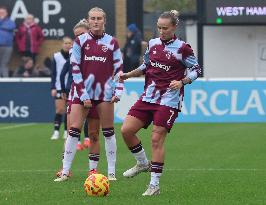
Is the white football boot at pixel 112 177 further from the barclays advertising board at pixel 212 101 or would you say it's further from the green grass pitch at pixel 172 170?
the barclays advertising board at pixel 212 101

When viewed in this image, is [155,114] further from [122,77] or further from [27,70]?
[27,70]

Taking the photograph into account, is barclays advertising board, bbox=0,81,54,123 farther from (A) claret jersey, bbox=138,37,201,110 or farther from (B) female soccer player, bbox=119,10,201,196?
(A) claret jersey, bbox=138,37,201,110

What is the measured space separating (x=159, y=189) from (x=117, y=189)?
0.60m

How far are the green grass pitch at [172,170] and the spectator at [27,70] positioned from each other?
6767 mm

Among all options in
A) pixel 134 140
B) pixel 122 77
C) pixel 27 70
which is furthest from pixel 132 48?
pixel 122 77

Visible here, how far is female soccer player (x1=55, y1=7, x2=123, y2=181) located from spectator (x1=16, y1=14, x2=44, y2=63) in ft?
54.0

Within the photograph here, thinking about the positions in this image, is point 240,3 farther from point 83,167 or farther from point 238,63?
point 83,167

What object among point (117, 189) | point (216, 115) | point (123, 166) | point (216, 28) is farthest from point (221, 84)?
point (117, 189)

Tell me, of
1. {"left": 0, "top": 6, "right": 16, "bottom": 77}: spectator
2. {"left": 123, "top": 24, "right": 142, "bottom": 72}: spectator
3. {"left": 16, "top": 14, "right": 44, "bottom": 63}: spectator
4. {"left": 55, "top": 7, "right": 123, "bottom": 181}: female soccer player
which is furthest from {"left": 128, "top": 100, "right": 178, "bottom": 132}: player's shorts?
{"left": 16, "top": 14, "right": 44, "bottom": 63}: spectator

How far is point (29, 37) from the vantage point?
99.0ft

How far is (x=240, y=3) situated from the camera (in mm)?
29562

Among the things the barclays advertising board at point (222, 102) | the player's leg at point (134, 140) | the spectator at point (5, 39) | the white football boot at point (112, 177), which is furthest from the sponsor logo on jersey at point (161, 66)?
the spectator at point (5, 39)

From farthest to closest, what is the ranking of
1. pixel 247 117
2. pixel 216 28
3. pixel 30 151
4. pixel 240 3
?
pixel 216 28
pixel 240 3
pixel 247 117
pixel 30 151

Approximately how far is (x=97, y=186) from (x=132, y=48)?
57.7 feet
